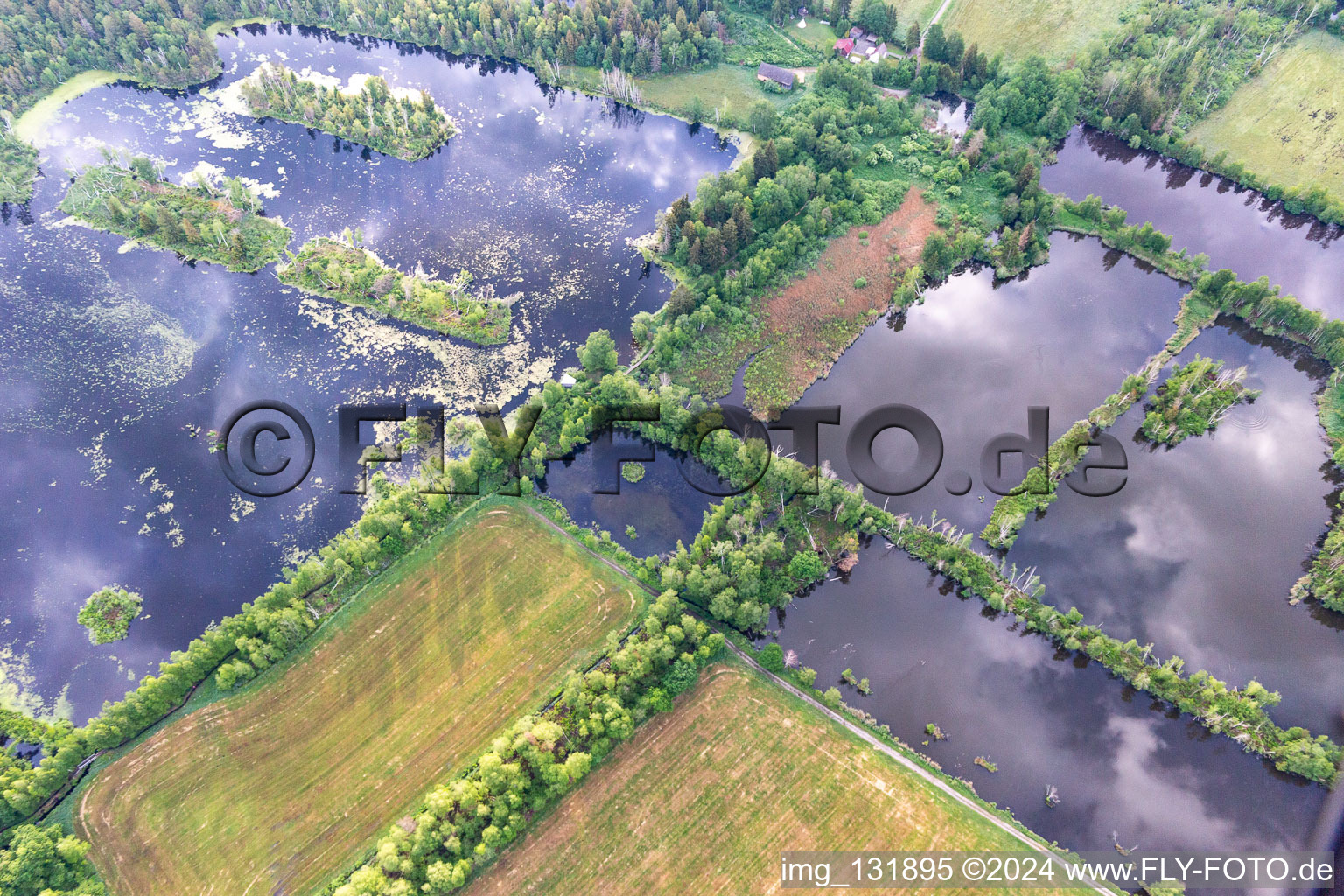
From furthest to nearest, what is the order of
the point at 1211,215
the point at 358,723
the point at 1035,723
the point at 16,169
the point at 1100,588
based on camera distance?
the point at 16,169 < the point at 1211,215 < the point at 1100,588 < the point at 1035,723 < the point at 358,723

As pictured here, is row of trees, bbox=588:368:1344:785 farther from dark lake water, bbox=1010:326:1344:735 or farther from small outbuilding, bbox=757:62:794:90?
small outbuilding, bbox=757:62:794:90

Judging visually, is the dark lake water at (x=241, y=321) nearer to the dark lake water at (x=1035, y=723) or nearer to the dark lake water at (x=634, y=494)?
the dark lake water at (x=634, y=494)

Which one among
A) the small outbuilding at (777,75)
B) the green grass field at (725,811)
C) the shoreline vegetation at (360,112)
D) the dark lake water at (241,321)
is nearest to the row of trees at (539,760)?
the green grass field at (725,811)

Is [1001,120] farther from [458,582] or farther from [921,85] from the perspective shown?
[458,582]

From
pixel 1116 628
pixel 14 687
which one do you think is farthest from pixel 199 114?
pixel 1116 628

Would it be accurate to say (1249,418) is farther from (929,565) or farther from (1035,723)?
(1035,723)

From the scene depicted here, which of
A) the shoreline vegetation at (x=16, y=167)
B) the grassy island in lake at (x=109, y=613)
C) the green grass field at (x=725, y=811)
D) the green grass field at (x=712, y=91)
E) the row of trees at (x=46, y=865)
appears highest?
the green grass field at (x=712, y=91)

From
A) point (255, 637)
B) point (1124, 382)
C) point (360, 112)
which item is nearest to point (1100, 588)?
point (1124, 382)
